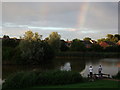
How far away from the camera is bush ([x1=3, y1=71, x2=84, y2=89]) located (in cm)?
1416

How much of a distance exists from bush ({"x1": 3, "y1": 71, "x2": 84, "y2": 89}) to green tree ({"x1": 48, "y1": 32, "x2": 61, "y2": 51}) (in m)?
46.1

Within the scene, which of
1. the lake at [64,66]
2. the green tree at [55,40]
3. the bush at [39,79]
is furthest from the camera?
the green tree at [55,40]

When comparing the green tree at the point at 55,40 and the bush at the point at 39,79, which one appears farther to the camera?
the green tree at the point at 55,40

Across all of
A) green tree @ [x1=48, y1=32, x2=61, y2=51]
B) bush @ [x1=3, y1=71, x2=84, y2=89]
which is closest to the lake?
bush @ [x1=3, y1=71, x2=84, y2=89]

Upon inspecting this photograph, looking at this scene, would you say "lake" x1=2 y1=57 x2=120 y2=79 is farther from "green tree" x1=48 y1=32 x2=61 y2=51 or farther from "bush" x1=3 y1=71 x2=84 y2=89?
"green tree" x1=48 y1=32 x2=61 y2=51

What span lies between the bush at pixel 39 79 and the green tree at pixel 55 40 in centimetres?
4610

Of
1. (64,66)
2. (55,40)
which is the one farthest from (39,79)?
(55,40)

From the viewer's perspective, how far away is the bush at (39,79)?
14.2 metres

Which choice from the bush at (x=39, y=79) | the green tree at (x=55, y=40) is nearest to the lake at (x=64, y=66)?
the bush at (x=39, y=79)

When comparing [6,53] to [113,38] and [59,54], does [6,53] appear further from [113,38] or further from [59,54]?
[113,38]

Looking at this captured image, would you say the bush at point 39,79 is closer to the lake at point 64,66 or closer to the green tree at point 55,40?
the lake at point 64,66

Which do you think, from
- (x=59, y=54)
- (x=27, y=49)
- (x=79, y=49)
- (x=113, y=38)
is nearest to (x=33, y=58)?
(x=27, y=49)

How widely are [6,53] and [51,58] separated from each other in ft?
37.9

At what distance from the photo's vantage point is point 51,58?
49.3m
